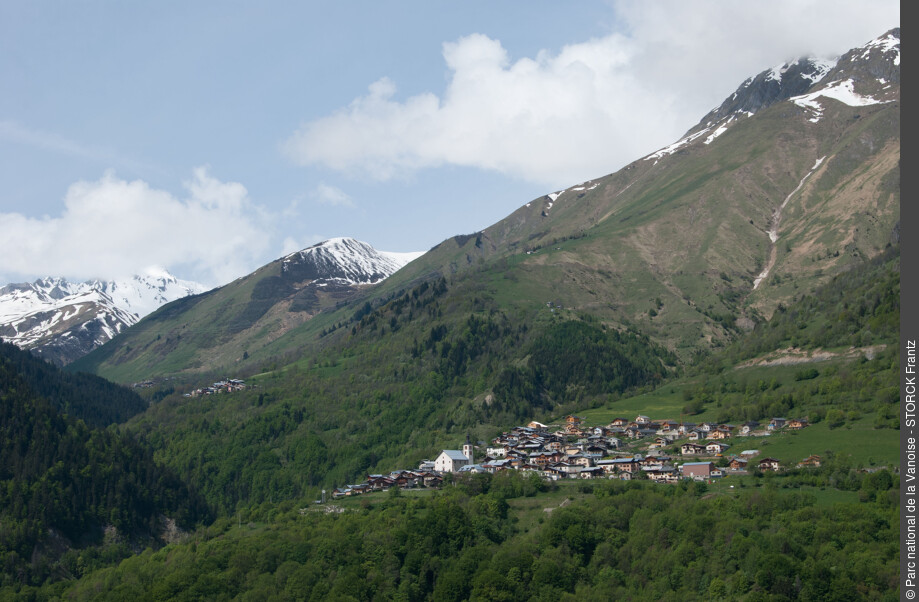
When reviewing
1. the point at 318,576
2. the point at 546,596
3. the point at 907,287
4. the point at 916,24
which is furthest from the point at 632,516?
the point at 916,24

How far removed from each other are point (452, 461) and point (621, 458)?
33.9 metres

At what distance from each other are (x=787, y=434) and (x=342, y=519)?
80735 mm

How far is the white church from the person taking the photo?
191 m

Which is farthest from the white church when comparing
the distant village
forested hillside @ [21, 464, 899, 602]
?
forested hillside @ [21, 464, 899, 602]

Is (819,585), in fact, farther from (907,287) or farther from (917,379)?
(907,287)

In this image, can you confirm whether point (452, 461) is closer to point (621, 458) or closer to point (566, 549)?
point (621, 458)

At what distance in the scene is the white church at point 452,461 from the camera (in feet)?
625

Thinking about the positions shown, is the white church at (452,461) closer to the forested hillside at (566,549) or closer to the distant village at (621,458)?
the distant village at (621,458)

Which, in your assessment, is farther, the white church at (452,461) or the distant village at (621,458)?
the white church at (452,461)

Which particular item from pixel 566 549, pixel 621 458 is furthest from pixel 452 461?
pixel 566 549

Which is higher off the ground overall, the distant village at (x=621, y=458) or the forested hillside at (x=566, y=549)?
the distant village at (x=621, y=458)

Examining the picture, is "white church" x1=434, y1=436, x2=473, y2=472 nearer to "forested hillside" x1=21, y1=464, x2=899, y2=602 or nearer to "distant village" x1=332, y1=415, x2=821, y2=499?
"distant village" x1=332, y1=415, x2=821, y2=499

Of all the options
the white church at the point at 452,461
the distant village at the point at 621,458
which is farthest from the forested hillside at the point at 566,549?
the white church at the point at 452,461

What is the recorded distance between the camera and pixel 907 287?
8981 cm
